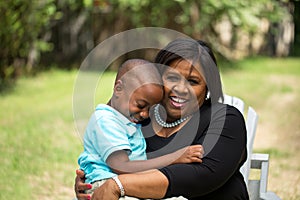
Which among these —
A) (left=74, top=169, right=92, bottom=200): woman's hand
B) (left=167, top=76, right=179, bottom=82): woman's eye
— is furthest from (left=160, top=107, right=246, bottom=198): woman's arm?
(left=74, top=169, right=92, bottom=200): woman's hand

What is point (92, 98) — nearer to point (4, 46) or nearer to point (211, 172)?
point (211, 172)

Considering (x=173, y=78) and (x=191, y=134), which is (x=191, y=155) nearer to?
(x=191, y=134)

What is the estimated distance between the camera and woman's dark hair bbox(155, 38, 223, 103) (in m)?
2.91

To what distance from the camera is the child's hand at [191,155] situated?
2686 mm

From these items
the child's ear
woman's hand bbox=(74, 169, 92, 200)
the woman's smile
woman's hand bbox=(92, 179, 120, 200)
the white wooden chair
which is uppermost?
the child's ear

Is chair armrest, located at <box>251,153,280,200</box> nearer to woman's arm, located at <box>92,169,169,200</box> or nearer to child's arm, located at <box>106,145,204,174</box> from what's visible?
child's arm, located at <box>106,145,204,174</box>

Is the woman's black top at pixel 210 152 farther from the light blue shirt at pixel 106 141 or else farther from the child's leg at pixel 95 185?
the child's leg at pixel 95 185

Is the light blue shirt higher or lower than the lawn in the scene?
higher

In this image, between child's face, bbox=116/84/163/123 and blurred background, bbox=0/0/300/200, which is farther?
blurred background, bbox=0/0/300/200

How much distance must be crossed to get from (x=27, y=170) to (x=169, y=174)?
12.7 feet

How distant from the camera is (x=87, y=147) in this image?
9.39 feet

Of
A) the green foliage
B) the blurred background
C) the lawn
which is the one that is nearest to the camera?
the lawn

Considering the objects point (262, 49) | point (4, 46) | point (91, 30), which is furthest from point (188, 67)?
point (262, 49)

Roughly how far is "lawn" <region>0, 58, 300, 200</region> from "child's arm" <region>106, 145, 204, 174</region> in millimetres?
2903
